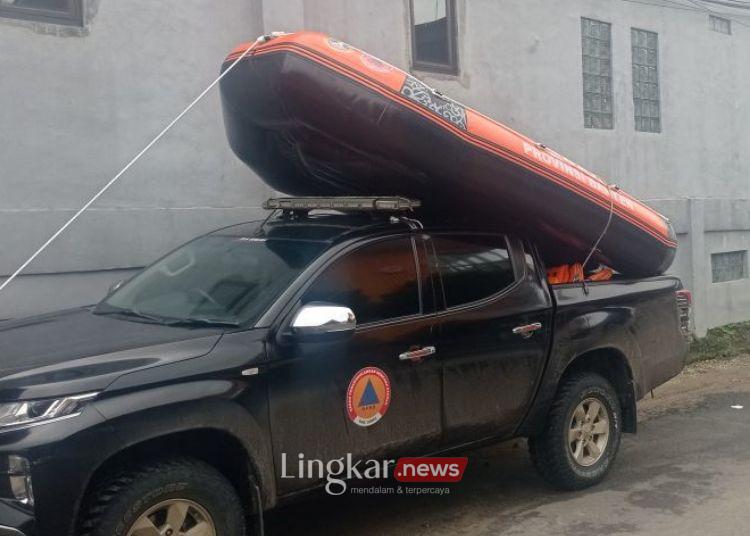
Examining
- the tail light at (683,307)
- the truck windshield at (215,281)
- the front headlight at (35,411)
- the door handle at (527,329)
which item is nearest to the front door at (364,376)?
the truck windshield at (215,281)

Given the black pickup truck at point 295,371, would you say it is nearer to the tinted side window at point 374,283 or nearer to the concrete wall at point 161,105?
the tinted side window at point 374,283

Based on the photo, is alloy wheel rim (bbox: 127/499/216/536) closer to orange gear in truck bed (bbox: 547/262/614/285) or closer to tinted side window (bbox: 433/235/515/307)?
tinted side window (bbox: 433/235/515/307)

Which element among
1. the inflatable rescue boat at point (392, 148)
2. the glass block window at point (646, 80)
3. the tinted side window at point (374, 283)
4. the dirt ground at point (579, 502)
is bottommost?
the dirt ground at point (579, 502)

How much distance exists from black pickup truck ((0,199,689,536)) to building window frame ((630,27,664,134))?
5.85 meters

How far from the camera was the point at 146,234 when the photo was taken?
666cm

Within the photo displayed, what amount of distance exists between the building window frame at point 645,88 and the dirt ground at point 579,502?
544cm

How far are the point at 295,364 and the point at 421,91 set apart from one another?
1837 mm

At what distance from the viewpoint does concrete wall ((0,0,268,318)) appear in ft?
20.1

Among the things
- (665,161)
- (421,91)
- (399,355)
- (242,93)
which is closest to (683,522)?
(399,355)

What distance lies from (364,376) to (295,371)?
1.38ft

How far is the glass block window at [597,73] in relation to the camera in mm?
10469

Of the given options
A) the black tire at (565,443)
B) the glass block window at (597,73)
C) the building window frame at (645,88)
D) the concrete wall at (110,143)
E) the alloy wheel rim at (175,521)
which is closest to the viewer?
the alloy wheel rim at (175,521)

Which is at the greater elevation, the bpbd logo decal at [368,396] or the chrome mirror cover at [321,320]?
the chrome mirror cover at [321,320]

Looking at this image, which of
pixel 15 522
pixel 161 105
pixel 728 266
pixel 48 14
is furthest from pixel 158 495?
pixel 728 266
